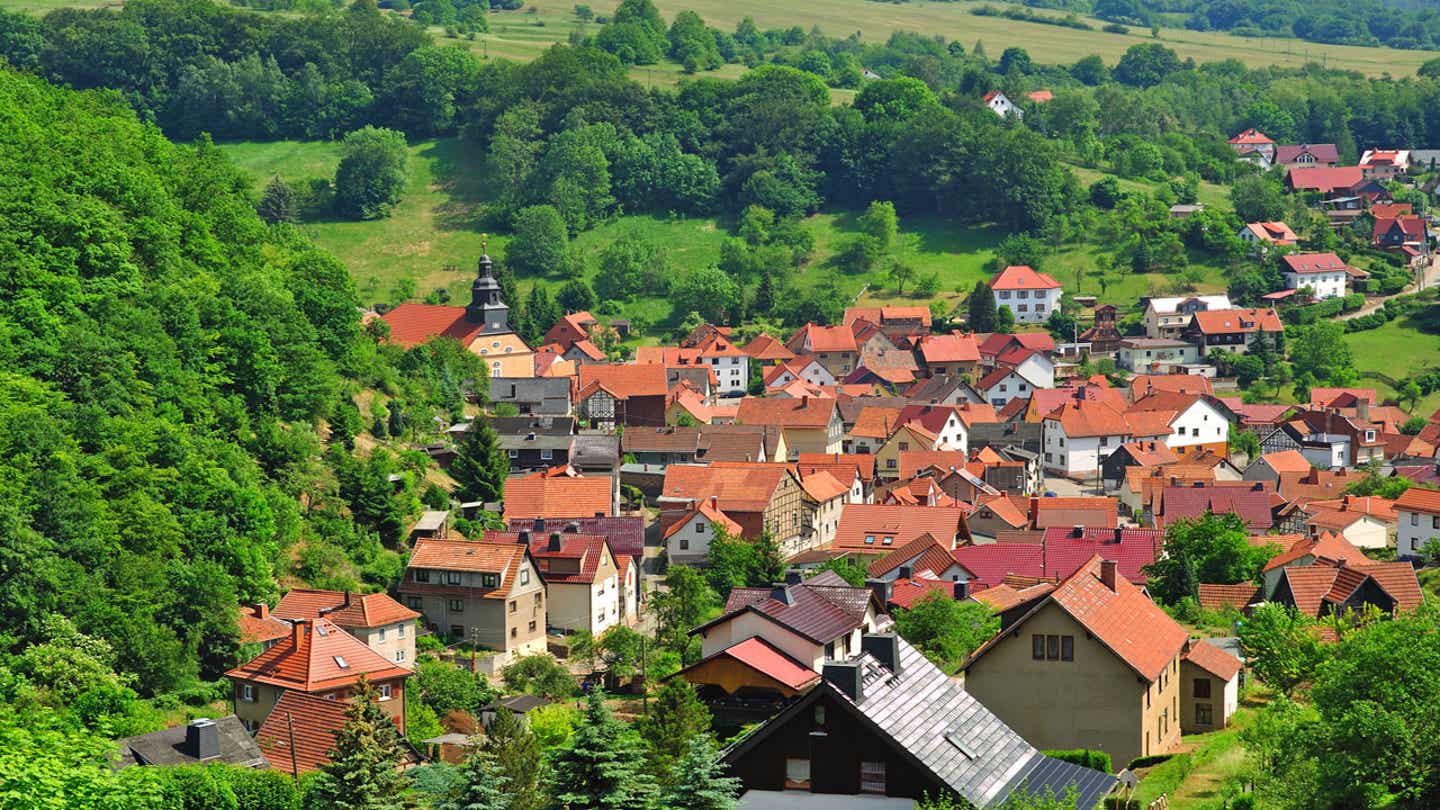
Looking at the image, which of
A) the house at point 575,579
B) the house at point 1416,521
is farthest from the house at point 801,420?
the house at point 575,579

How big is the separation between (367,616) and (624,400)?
37.7m

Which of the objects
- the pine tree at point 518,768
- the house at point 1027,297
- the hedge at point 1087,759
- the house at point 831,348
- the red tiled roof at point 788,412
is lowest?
the house at point 831,348

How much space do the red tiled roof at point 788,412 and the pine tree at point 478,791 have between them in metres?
57.5

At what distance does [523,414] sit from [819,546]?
19.3 metres

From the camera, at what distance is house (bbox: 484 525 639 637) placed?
174 ft

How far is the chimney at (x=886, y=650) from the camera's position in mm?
26734

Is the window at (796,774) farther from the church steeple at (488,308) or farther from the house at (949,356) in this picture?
the house at (949,356)

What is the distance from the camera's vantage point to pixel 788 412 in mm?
82625

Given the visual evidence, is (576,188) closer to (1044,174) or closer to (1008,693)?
(1044,174)

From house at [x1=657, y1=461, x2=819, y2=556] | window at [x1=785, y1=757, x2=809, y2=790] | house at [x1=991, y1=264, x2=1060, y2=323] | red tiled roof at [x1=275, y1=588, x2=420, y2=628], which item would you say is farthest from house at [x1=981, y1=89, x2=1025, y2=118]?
window at [x1=785, y1=757, x2=809, y2=790]

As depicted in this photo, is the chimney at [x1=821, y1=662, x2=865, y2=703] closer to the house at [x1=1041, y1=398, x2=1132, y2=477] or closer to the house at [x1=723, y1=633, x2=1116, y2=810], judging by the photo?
the house at [x1=723, y1=633, x2=1116, y2=810]

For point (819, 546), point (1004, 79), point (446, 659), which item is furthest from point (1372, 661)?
point (1004, 79)

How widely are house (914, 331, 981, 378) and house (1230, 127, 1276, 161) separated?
56243 millimetres

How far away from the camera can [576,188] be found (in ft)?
405
